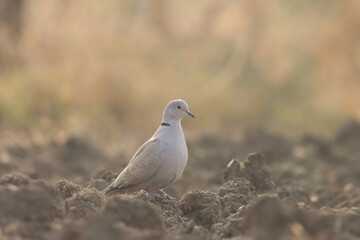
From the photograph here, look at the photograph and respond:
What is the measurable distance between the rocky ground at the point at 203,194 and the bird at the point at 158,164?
0.17 meters

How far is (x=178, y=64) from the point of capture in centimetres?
1688

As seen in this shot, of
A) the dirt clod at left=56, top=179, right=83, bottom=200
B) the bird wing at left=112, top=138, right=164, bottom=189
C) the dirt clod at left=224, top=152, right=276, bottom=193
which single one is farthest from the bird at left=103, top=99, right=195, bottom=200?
the dirt clod at left=224, top=152, right=276, bottom=193

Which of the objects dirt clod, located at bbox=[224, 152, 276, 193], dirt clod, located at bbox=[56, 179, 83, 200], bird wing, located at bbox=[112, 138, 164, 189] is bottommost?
dirt clod, located at bbox=[56, 179, 83, 200]

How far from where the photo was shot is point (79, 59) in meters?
14.6

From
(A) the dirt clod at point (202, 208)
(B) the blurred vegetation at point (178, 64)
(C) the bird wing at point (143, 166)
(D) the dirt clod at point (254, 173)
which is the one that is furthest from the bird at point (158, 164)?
(B) the blurred vegetation at point (178, 64)

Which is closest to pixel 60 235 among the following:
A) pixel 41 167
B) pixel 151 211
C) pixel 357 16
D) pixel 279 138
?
pixel 151 211

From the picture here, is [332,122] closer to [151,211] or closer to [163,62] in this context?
[163,62]

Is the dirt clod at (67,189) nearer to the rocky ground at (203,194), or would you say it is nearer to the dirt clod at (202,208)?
the rocky ground at (203,194)

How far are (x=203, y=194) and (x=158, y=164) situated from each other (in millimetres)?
456

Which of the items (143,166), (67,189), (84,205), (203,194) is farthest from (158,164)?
(84,205)

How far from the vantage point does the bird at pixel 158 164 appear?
5121 mm

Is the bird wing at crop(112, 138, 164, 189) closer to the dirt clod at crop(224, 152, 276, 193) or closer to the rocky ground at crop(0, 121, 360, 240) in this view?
the rocky ground at crop(0, 121, 360, 240)

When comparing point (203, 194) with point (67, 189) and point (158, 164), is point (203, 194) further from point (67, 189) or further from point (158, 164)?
point (67, 189)

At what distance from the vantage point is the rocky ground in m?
3.33
